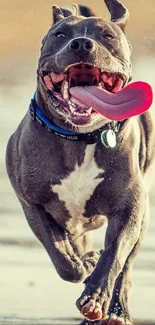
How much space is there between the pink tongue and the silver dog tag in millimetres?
227

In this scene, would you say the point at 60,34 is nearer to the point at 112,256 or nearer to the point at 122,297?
the point at 112,256

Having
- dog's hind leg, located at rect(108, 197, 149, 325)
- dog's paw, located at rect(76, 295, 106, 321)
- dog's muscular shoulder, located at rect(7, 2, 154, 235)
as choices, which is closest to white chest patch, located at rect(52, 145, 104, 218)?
dog's muscular shoulder, located at rect(7, 2, 154, 235)

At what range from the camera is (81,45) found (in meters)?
6.34

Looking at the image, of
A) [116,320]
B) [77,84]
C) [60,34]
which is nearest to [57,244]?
[116,320]

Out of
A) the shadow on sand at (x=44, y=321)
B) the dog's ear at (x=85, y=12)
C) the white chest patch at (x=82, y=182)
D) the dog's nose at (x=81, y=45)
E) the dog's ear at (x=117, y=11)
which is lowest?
the shadow on sand at (x=44, y=321)

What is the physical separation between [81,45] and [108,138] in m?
0.46

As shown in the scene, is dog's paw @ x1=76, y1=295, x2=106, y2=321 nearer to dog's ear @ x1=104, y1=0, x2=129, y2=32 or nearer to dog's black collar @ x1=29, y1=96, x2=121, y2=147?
dog's black collar @ x1=29, y1=96, x2=121, y2=147

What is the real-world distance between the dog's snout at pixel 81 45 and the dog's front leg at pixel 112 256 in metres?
0.74

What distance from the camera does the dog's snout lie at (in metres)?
6.34

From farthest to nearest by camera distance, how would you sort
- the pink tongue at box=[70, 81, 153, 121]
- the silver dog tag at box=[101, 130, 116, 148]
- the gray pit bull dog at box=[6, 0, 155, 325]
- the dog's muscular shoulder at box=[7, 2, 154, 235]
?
the dog's muscular shoulder at box=[7, 2, 154, 235]
the silver dog tag at box=[101, 130, 116, 148]
the gray pit bull dog at box=[6, 0, 155, 325]
the pink tongue at box=[70, 81, 153, 121]

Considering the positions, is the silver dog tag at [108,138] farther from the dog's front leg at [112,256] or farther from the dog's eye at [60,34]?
the dog's eye at [60,34]

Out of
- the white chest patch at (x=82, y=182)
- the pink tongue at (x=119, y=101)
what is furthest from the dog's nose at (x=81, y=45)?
the white chest patch at (x=82, y=182)

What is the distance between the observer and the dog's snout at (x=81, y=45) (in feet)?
20.8

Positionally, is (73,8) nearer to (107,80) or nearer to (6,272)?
(107,80)
